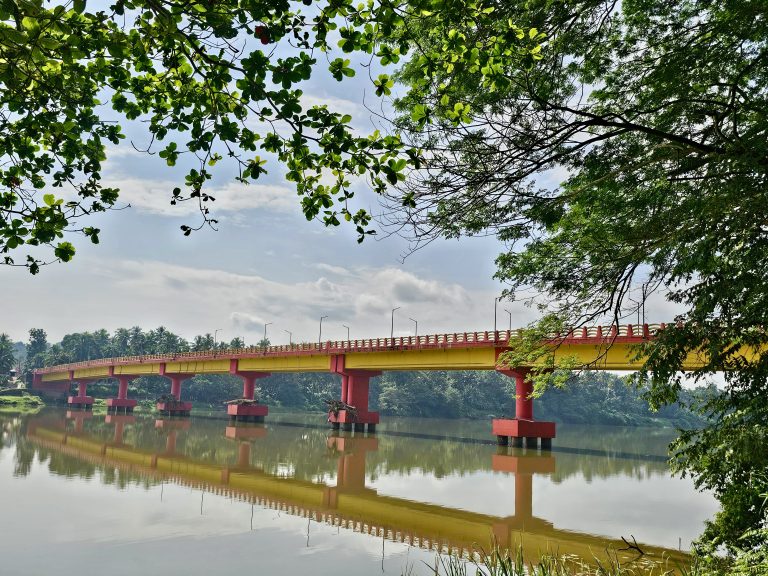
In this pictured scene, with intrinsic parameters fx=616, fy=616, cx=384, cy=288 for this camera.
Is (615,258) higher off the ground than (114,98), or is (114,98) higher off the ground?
(114,98)

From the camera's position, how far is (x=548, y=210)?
1157 centimetres

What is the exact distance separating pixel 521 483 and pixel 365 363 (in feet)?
113

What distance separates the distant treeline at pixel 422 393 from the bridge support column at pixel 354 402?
175 feet

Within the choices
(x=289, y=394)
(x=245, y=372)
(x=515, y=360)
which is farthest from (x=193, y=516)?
(x=289, y=394)

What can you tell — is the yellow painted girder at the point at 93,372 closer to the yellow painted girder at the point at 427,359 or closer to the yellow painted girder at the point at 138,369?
the yellow painted girder at the point at 138,369

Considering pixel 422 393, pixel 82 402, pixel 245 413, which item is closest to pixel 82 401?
pixel 82 402

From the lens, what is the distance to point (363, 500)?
22.3 meters

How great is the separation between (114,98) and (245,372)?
2846 inches

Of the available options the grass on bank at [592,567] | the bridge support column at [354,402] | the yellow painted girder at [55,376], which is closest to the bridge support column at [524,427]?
the bridge support column at [354,402]

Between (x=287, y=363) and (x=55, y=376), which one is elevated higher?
(x=287, y=363)

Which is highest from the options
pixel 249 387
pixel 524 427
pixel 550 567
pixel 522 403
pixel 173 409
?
pixel 249 387

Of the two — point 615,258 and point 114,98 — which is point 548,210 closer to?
point 615,258

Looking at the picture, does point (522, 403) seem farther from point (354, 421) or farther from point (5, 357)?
point (5, 357)

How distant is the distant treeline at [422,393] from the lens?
4769 inches
